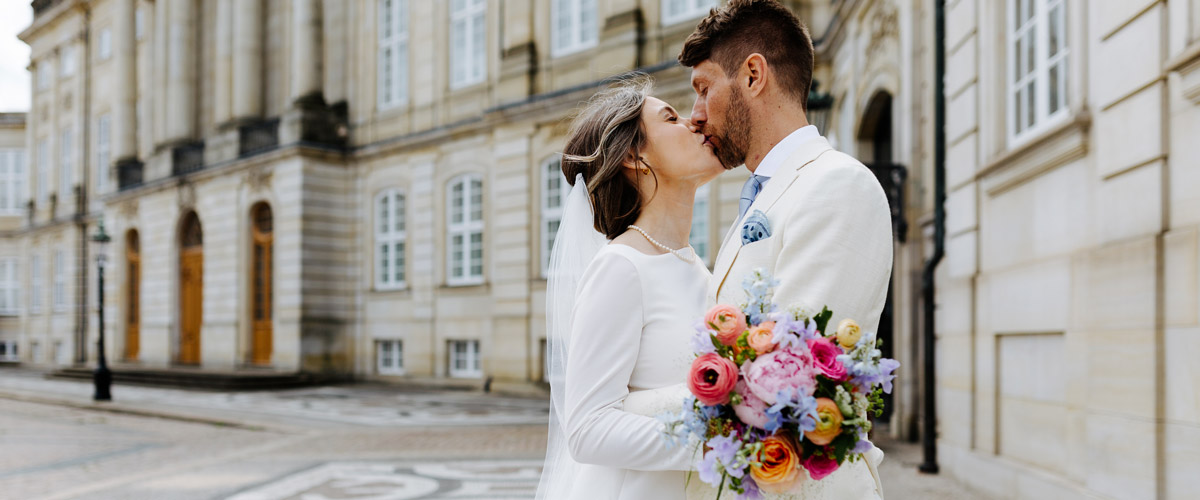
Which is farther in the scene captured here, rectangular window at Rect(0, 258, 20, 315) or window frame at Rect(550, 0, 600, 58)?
rectangular window at Rect(0, 258, 20, 315)

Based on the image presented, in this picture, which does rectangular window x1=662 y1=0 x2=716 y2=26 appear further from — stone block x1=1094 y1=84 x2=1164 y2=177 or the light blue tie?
the light blue tie

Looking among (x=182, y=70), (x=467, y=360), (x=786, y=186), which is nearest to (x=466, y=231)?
(x=467, y=360)

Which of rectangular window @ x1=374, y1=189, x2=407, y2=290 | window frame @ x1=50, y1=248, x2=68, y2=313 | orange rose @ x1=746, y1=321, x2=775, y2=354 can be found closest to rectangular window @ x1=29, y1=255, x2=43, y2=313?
window frame @ x1=50, y1=248, x2=68, y2=313

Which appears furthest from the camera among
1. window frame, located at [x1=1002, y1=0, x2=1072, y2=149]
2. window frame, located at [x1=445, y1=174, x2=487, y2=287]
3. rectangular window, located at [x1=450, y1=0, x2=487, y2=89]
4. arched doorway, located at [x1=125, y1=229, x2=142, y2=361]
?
arched doorway, located at [x1=125, y1=229, x2=142, y2=361]

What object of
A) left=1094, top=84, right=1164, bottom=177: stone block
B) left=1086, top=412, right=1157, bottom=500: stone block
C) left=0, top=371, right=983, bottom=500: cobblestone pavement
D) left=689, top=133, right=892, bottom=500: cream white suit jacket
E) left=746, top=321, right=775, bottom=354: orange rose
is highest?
left=1094, top=84, right=1164, bottom=177: stone block

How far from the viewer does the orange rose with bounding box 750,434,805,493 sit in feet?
5.74

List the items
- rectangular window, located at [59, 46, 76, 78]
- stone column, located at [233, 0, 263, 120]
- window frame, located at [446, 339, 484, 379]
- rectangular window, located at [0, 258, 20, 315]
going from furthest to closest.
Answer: rectangular window, located at [0, 258, 20, 315], rectangular window, located at [59, 46, 76, 78], stone column, located at [233, 0, 263, 120], window frame, located at [446, 339, 484, 379]

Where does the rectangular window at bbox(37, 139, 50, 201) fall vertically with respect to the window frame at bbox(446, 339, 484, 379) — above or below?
above

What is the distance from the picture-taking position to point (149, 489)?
8.71 m

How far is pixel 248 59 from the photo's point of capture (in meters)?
26.3

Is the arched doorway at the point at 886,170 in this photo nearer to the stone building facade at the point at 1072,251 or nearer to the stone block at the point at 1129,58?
the stone building facade at the point at 1072,251

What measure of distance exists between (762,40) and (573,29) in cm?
1782

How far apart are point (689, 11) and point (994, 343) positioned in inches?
421

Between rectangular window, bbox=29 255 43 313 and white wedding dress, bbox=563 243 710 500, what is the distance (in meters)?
45.4
